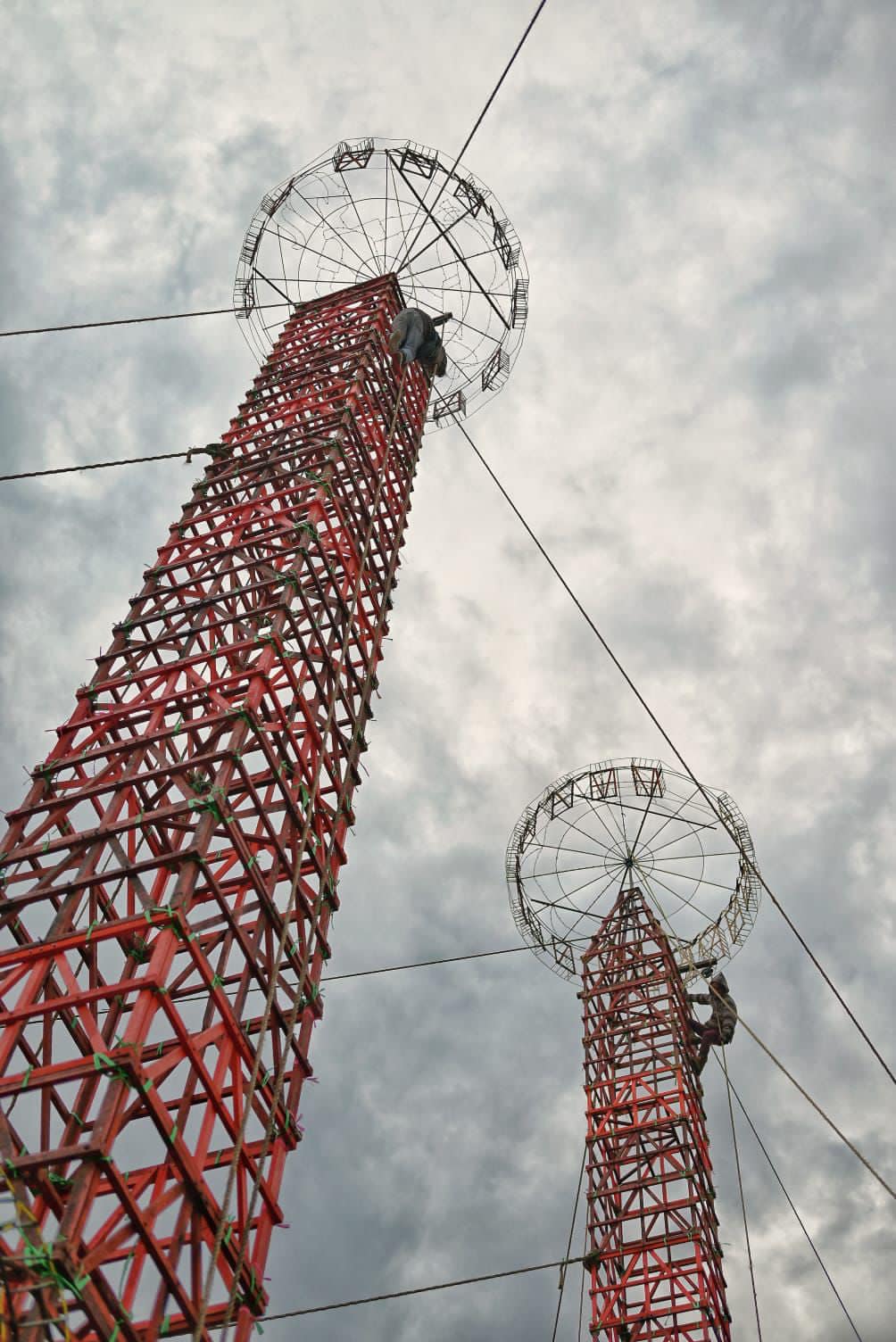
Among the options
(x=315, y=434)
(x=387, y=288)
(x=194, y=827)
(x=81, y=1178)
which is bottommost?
(x=81, y=1178)

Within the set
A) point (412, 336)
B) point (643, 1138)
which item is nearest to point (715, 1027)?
point (643, 1138)

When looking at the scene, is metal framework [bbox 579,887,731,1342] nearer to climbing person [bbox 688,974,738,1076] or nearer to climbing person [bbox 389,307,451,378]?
climbing person [bbox 688,974,738,1076]

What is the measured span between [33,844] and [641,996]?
2513 cm

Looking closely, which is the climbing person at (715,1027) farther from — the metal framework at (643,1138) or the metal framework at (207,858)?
the metal framework at (207,858)

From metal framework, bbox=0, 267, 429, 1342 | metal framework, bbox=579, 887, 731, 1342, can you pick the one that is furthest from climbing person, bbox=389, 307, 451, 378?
metal framework, bbox=579, 887, 731, 1342

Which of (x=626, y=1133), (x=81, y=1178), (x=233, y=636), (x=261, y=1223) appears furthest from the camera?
(x=626, y=1133)

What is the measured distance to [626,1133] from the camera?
3541cm

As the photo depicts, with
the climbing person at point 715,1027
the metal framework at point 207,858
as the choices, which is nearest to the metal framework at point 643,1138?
the climbing person at point 715,1027

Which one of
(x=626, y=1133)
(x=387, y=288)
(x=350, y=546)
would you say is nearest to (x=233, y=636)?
(x=350, y=546)

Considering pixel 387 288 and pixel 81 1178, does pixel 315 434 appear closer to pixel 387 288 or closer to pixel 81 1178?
pixel 387 288

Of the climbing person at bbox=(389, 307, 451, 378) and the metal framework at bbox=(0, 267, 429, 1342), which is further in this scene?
the climbing person at bbox=(389, 307, 451, 378)

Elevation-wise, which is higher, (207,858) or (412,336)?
(412,336)

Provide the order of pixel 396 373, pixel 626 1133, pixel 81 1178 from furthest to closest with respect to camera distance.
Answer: pixel 626 1133, pixel 396 373, pixel 81 1178

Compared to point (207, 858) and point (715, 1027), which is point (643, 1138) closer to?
point (715, 1027)
